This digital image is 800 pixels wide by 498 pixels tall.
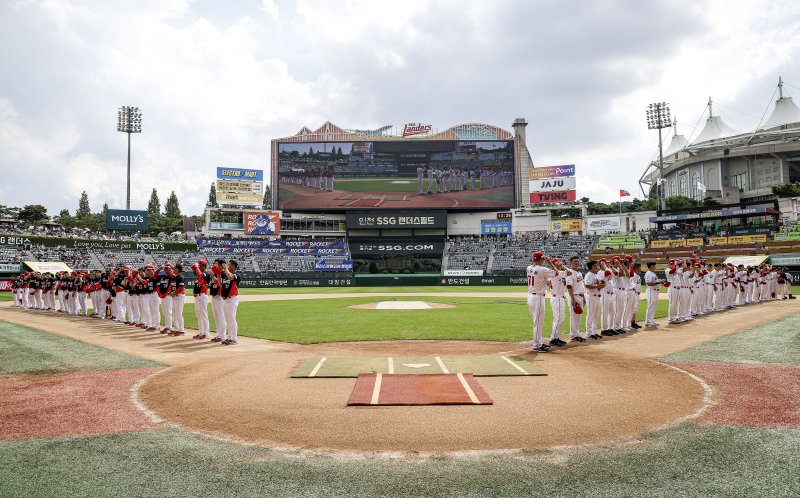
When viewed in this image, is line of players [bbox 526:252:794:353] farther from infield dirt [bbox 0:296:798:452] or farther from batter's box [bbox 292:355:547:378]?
batter's box [bbox 292:355:547:378]

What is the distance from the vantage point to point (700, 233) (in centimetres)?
5578

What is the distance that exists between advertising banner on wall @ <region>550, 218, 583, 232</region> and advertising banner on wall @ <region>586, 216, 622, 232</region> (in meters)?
1.22

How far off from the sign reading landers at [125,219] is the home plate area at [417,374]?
6127 centimetres

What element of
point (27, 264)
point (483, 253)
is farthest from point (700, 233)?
point (27, 264)

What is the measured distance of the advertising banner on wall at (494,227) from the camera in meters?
70.9

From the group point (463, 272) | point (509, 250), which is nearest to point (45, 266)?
point (463, 272)

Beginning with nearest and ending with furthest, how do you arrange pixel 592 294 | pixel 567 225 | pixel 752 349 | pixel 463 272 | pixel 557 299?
pixel 752 349 → pixel 557 299 → pixel 592 294 → pixel 463 272 → pixel 567 225

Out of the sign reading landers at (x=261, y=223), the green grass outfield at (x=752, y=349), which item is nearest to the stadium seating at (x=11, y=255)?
the sign reading landers at (x=261, y=223)

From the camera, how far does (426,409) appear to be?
643 centimetres

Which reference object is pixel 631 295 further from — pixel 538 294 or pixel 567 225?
pixel 567 225

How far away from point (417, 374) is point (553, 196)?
65.7 metres

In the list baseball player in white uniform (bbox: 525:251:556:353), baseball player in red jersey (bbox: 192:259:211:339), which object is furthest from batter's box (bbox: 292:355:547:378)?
baseball player in red jersey (bbox: 192:259:211:339)

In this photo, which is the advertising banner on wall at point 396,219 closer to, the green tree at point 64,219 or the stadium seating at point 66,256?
the stadium seating at point 66,256

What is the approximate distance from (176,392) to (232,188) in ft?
218
